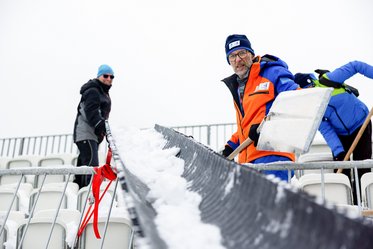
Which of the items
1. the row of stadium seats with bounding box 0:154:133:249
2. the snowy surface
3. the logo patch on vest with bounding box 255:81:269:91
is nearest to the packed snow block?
the snowy surface

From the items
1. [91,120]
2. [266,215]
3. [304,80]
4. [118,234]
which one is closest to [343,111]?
[304,80]

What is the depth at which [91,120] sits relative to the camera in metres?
4.53

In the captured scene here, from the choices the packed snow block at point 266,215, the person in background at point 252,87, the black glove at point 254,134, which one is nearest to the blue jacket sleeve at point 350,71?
the person in background at point 252,87

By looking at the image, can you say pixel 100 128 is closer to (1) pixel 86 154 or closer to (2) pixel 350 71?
(1) pixel 86 154

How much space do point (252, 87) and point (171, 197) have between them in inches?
63.5

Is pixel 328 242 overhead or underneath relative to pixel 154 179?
overhead

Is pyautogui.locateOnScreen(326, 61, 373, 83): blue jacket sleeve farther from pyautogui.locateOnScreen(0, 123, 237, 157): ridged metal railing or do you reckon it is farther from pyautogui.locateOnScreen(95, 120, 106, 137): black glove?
pyautogui.locateOnScreen(0, 123, 237, 157): ridged metal railing

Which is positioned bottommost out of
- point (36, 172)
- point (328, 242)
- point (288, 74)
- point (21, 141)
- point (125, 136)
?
point (21, 141)

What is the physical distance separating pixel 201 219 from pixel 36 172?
1837 mm

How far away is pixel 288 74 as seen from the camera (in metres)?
2.66

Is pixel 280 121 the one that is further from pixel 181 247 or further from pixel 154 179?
pixel 181 247

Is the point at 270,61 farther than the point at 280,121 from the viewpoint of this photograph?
Yes

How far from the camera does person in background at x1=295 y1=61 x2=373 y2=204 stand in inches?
141

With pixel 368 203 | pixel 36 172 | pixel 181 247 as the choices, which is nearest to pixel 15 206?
pixel 36 172
